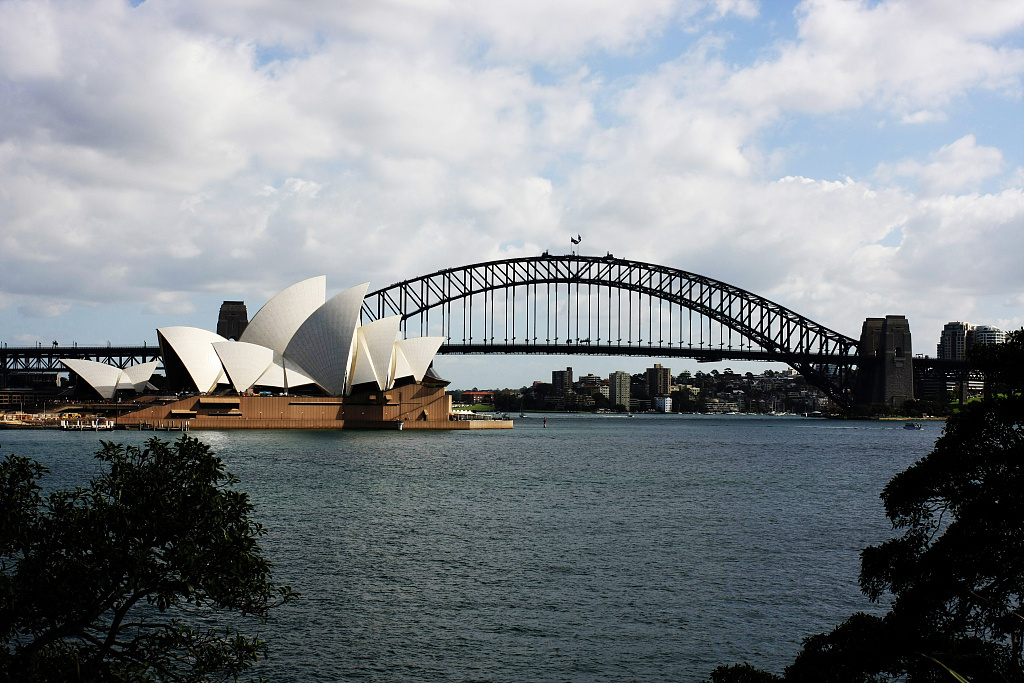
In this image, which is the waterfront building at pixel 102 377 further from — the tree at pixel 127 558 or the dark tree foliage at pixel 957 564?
the dark tree foliage at pixel 957 564

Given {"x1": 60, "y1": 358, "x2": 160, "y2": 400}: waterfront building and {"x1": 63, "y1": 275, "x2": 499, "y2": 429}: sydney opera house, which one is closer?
{"x1": 63, "y1": 275, "x2": 499, "y2": 429}: sydney opera house

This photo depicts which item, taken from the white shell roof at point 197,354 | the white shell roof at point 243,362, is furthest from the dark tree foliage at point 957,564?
the white shell roof at point 197,354

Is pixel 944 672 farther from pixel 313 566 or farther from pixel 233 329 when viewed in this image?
pixel 233 329

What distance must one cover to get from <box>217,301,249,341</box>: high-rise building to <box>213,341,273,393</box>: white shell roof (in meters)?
32.6

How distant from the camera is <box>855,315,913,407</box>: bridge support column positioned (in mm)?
105000

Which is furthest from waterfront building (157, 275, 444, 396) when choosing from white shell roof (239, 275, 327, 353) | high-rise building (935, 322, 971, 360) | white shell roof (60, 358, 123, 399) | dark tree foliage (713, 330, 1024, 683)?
high-rise building (935, 322, 971, 360)

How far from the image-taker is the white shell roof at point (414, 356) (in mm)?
72625

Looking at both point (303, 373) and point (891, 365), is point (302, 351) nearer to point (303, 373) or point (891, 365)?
point (303, 373)

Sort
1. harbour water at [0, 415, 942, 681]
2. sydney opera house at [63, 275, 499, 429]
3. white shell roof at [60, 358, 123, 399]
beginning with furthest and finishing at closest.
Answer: white shell roof at [60, 358, 123, 399], sydney opera house at [63, 275, 499, 429], harbour water at [0, 415, 942, 681]

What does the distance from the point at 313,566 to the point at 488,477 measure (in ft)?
59.1

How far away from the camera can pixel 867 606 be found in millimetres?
15352

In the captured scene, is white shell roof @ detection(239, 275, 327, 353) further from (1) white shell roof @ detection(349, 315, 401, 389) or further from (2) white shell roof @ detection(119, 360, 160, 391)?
(2) white shell roof @ detection(119, 360, 160, 391)

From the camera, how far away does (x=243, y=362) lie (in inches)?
2692

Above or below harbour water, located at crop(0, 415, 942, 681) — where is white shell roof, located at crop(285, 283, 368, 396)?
above
